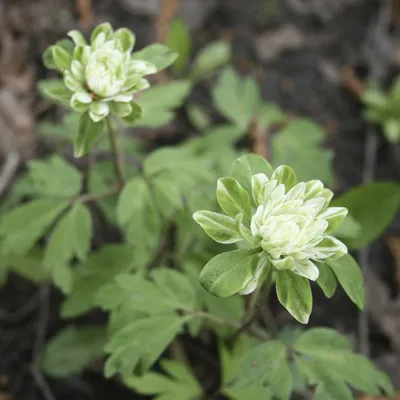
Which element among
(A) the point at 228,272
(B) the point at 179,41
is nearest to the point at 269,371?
(A) the point at 228,272

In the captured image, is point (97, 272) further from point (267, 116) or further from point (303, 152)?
point (267, 116)

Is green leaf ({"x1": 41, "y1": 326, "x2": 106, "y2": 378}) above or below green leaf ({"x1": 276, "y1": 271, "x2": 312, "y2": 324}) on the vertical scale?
below

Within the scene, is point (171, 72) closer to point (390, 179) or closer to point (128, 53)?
point (390, 179)

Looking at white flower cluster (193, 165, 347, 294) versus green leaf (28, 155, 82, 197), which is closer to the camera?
white flower cluster (193, 165, 347, 294)

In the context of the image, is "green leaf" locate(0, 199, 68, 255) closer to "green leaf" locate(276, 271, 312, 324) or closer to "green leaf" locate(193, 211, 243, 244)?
"green leaf" locate(193, 211, 243, 244)

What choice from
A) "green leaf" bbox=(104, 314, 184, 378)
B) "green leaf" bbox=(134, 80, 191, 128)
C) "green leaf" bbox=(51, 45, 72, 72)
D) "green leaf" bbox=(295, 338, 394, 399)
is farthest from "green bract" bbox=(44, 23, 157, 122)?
"green leaf" bbox=(295, 338, 394, 399)

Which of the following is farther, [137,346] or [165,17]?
[165,17]
